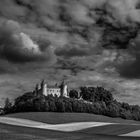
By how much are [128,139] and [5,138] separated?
1302 cm

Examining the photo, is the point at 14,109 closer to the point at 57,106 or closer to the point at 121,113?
the point at 57,106

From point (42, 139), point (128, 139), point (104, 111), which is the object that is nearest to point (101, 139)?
point (128, 139)

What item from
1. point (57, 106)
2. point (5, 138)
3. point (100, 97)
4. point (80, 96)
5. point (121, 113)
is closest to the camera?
point (5, 138)

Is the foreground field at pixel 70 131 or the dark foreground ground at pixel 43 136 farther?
the foreground field at pixel 70 131

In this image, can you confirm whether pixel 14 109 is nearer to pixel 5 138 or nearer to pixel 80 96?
pixel 80 96

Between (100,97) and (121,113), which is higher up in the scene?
(100,97)

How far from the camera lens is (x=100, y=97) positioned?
172m

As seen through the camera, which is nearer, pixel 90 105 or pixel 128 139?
pixel 128 139

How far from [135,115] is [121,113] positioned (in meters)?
12.3

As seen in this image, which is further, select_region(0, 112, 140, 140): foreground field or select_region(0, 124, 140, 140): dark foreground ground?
select_region(0, 112, 140, 140): foreground field

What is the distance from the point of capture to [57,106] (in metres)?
119

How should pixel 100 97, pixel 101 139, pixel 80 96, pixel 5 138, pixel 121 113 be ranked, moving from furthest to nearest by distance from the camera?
1. pixel 80 96
2. pixel 100 97
3. pixel 121 113
4. pixel 101 139
5. pixel 5 138

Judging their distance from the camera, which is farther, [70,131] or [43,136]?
[70,131]

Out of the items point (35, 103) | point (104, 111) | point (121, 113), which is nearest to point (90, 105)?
point (104, 111)
